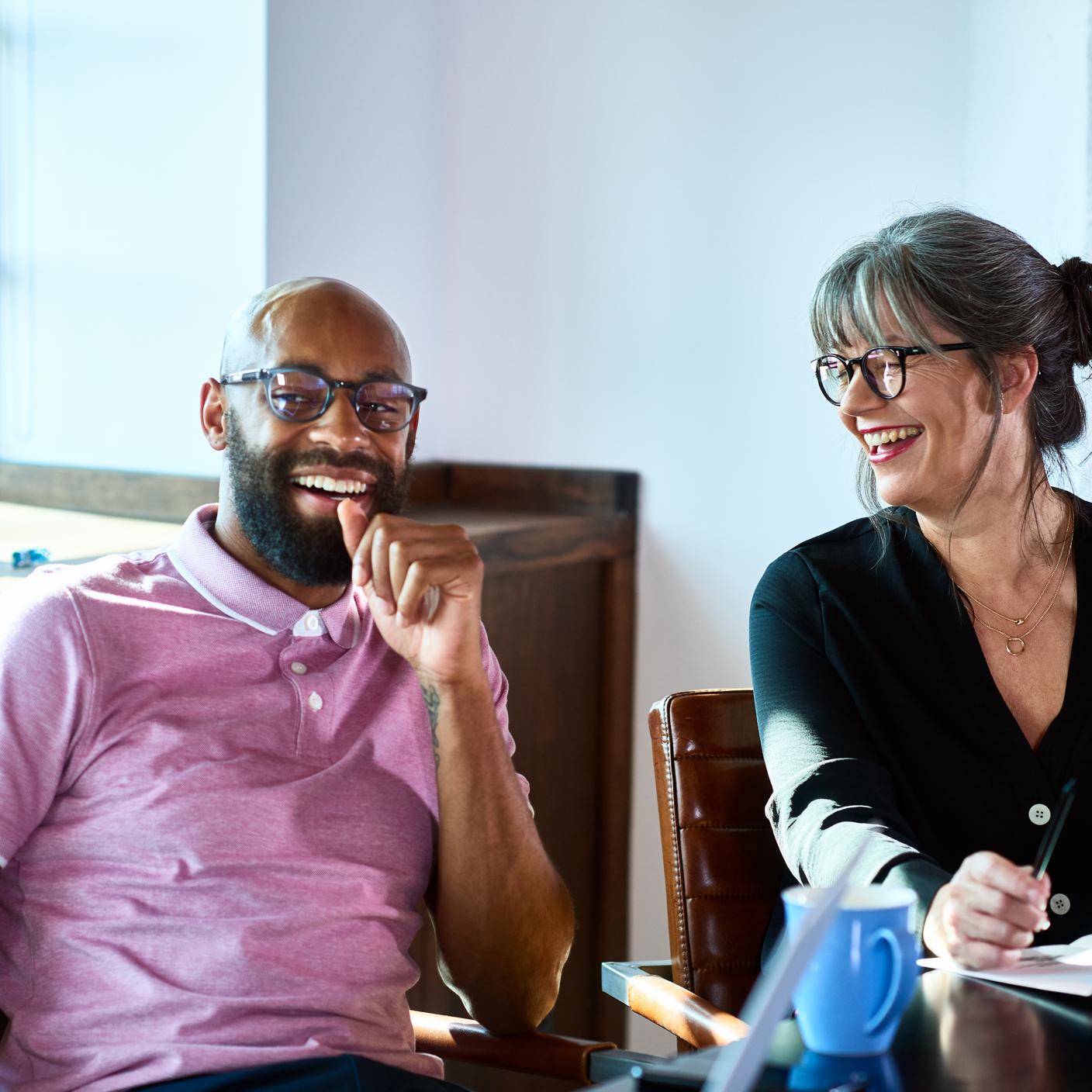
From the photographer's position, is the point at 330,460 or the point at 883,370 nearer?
the point at 330,460

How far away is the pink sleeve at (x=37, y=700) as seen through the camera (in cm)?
121

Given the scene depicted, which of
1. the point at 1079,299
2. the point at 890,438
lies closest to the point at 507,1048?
the point at 890,438

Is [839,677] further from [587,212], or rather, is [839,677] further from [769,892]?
[587,212]

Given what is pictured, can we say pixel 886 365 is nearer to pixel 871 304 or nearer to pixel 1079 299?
pixel 871 304

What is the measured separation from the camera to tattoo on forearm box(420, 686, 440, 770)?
4.45ft

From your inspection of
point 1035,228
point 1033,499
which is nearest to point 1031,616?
point 1033,499

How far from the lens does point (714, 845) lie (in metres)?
1.60

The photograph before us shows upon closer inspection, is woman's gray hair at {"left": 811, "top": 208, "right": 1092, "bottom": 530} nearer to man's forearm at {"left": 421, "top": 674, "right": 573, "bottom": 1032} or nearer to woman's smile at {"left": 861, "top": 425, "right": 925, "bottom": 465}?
woman's smile at {"left": 861, "top": 425, "right": 925, "bottom": 465}

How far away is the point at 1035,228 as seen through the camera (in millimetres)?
2121

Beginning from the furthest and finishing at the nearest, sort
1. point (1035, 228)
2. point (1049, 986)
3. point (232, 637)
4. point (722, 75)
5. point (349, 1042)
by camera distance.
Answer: point (722, 75), point (1035, 228), point (232, 637), point (349, 1042), point (1049, 986)

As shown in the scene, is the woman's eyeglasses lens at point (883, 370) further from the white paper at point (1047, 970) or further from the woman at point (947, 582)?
the white paper at point (1047, 970)

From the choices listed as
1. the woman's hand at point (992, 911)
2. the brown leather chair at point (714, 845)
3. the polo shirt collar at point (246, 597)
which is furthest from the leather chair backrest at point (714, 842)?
the woman's hand at point (992, 911)

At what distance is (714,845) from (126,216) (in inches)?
64.8

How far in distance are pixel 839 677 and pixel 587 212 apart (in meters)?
1.50
